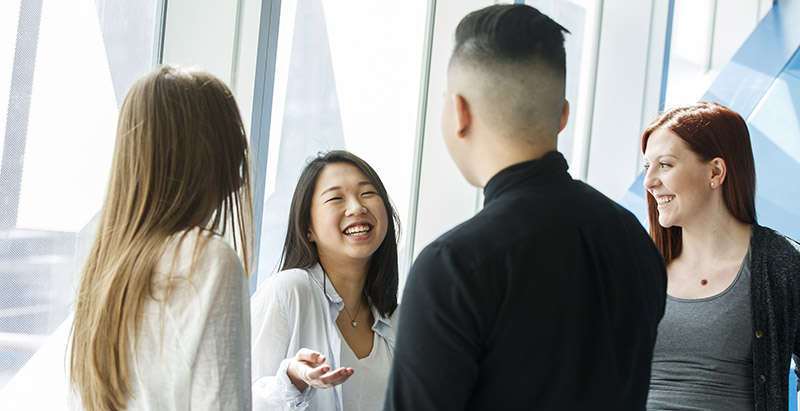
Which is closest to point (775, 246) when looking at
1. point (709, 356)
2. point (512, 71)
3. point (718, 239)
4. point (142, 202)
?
point (718, 239)

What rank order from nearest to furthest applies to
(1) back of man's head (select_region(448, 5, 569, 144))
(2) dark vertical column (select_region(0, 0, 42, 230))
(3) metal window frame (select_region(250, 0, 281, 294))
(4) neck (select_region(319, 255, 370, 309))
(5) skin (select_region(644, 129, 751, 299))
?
(1) back of man's head (select_region(448, 5, 569, 144)) < (2) dark vertical column (select_region(0, 0, 42, 230)) < (5) skin (select_region(644, 129, 751, 299)) < (4) neck (select_region(319, 255, 370, 309)) < (3) metal window frame (select_region(250, 0, 281, 294))

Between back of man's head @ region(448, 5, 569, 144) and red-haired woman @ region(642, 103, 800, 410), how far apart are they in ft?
4.11

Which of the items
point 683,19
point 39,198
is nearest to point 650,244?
point 39,198

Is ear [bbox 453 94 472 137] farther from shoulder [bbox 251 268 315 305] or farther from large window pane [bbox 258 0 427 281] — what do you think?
large window pane [bbox 258 0 427 281]

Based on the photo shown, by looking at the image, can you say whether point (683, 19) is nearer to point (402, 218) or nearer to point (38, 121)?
point (402, 218)

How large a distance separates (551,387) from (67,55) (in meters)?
1.54

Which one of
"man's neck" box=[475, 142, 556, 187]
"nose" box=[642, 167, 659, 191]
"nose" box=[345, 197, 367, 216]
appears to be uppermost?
"nose" box=[642, 167, 659, 191]

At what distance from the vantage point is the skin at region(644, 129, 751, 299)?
7.39ft

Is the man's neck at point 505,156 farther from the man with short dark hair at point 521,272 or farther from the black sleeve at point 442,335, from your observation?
the black sleeve at point 442,335

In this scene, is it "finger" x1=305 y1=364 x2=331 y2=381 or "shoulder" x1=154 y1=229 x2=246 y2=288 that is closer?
"shoulder" x1=154 y1=229 x2=246 y2=288

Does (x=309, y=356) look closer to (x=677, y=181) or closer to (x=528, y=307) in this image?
(x=528, y=307)

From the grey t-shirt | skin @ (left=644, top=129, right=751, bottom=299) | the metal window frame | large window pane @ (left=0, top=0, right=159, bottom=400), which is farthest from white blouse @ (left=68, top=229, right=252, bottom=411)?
skin @ (left=644, top=129, right=751, bottom=299)

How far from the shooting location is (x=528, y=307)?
1097mm

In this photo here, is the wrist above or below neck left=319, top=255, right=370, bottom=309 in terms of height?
below
